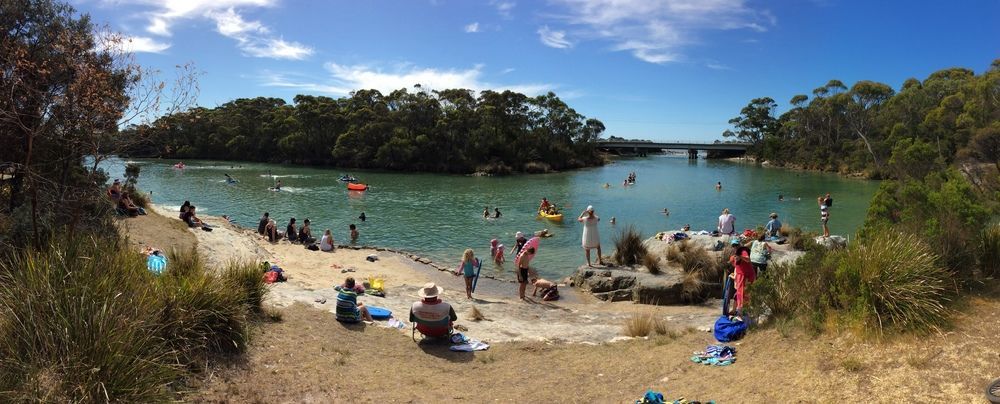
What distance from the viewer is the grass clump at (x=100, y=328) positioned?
3.92m

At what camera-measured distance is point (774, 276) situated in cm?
816

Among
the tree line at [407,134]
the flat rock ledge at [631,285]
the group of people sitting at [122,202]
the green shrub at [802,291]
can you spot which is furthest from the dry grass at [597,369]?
the tree line at [407,134]

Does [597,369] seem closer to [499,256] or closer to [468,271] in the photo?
[468,271]

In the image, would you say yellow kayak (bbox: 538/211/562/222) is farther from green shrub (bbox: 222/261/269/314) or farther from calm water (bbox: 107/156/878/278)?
green shrub (bbox: 222/261/269/314)

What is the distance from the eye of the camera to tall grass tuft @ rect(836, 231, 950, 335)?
19.3 feet

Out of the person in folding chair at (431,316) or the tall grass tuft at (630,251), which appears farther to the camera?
the tall grass tuft at (630,251)

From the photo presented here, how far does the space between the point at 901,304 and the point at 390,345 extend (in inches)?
258

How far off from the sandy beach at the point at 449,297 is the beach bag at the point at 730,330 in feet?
4.09

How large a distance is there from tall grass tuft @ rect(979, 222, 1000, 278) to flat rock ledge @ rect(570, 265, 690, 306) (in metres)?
6.17

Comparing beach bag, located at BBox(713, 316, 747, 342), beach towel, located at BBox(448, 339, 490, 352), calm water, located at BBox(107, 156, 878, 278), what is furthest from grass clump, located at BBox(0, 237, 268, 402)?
calm water, located at BBox(107, 156, 878, 278)

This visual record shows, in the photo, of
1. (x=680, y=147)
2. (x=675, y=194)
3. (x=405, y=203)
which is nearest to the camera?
(x=405, y=203)

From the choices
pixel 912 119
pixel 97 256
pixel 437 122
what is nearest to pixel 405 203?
pixel 97 256

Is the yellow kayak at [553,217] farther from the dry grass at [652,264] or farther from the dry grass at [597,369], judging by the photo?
the dry grass at [597,369]

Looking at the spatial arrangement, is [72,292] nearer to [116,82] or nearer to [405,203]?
[116,82]
